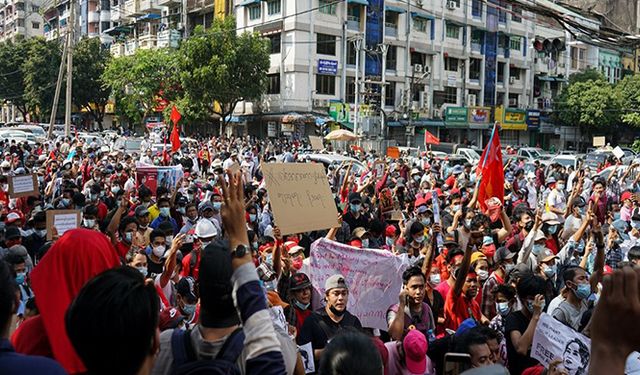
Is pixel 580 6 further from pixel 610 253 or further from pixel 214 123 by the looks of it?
pixel 214 123

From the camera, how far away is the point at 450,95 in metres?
45.8

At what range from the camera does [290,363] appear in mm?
2566

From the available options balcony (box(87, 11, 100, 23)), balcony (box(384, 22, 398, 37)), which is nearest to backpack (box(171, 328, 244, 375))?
balcony (box(384, 22, 398, 37))

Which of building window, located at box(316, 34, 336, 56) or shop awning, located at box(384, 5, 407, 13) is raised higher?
shop awning, located at box(384, 5, 407, 13)

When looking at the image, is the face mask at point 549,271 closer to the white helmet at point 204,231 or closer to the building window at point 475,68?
the white helmet at point 204,231

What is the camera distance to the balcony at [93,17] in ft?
204

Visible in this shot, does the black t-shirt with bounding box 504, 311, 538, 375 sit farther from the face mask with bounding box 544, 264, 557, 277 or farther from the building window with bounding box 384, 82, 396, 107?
the building window with bounding box 384, 82, 396, 107

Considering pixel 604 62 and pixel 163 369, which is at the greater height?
pixel 604 62

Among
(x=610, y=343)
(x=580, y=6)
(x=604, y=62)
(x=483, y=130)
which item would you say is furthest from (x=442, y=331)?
(x=604, y=62)

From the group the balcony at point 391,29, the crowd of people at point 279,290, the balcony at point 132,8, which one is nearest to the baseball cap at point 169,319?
the crowd of people at point 279,290

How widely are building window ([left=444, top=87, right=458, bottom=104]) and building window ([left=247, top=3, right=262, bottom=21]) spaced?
1415 centimetres

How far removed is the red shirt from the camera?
203 inches

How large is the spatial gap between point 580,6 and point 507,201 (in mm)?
4440

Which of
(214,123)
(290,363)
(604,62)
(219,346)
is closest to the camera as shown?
(219,346)
